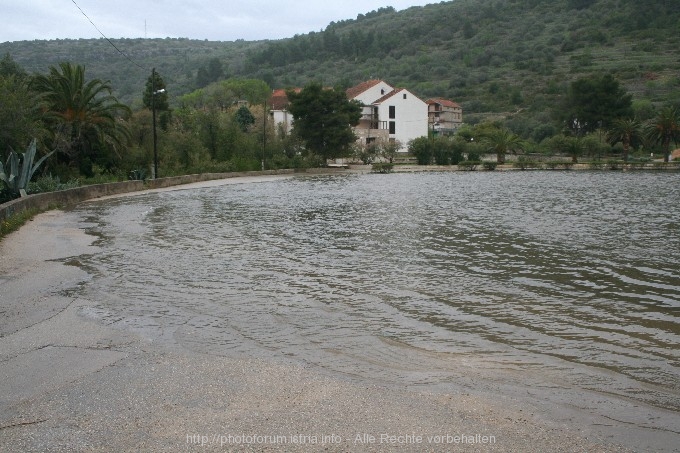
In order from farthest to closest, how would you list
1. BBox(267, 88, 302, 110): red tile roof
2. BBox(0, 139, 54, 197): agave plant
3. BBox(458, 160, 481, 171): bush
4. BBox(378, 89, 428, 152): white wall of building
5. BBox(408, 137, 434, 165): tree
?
BBox(267, 88, 302, 110): red tile roof
BBox(378, 89, 428, 152): white wall of building
BBox(408, 137, 434, 165): tree
BBox(458, 160, 481, 171): bush
BBox(0, 139, 54, 197): agave plant

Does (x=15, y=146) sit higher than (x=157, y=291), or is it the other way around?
(x=15, y=146)

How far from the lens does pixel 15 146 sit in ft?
105

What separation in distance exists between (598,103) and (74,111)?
78.9 m

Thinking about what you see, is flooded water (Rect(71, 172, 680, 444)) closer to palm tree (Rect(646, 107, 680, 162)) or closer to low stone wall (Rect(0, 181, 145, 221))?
low stone wall (Rect(0, 181, 145, 221))

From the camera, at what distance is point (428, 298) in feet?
36.9

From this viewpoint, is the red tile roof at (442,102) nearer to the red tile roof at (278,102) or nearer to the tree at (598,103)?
the tree at (598,103)

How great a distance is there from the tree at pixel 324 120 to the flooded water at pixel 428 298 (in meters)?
Answer: 49.8

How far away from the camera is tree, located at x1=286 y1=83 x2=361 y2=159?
73.8 metres

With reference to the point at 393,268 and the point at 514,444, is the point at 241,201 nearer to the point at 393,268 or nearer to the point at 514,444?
the point at 393,268

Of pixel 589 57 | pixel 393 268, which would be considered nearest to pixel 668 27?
pixel 589 57

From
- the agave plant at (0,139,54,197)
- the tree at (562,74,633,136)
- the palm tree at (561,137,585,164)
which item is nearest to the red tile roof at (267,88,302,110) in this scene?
the palm tree at (561,137,585,164)

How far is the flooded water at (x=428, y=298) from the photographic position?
290 inches

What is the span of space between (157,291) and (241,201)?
21.9 m

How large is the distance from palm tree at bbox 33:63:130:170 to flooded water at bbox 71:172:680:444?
→ 1845cm
